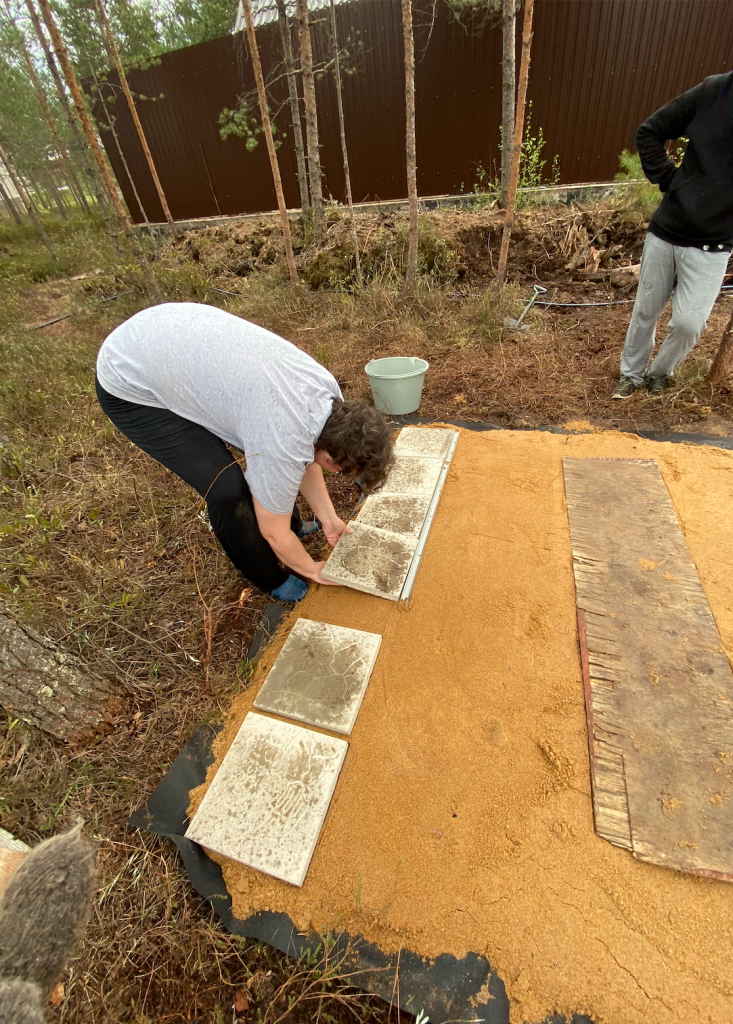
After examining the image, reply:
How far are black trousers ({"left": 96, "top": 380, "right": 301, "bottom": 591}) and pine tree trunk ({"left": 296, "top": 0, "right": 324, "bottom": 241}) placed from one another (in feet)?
15.2

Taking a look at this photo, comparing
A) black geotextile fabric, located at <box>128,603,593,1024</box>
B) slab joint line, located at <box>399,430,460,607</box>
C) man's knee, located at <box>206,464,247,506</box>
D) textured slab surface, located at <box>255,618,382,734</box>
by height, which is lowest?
black geotextile fabric, located at <box>128,603,593,1024</box>

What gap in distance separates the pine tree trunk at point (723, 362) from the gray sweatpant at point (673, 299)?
0.52 ft

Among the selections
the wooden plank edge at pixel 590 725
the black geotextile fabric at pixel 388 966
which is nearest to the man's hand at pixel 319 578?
the black geotextile fabric at pixel 388 966

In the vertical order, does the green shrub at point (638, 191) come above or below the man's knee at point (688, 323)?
above

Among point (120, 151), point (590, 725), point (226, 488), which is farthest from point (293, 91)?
point (590, 725)

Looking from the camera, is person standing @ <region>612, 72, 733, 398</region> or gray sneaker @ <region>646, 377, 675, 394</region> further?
gray sneaker @ <region>646, 377, 675, 394</region>

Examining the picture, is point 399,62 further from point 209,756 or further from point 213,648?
point 209,756

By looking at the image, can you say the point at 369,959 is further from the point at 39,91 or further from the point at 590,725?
the point at 39,91

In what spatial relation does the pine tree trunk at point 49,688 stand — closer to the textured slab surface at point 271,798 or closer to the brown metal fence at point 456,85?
the textured slab surface at point 271,798

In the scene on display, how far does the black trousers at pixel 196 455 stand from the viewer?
156 cm

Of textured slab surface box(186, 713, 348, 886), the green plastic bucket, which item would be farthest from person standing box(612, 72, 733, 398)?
textured slab surface box(186, 713, 348, 886)

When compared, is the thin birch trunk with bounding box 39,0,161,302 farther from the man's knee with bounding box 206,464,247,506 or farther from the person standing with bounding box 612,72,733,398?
the person standing with bounding box 612,72,733,398

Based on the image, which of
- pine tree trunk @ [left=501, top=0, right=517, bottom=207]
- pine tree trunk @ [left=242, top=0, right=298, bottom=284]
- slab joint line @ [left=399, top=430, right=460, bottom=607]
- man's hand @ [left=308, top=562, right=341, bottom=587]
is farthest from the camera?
pine tree trunk @ [left=242, top=0, right=298, bottom=284]

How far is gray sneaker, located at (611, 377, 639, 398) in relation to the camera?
2.91 m
